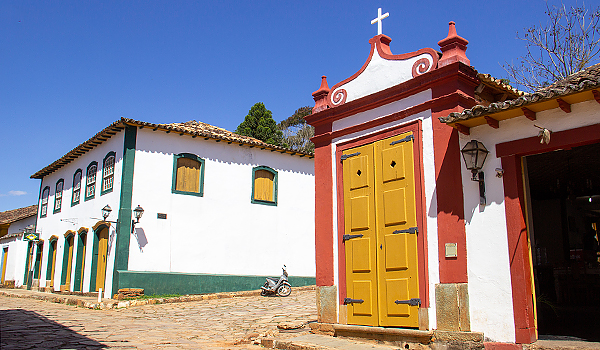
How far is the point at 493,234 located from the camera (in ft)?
20.8

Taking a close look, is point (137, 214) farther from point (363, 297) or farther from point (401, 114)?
point (401, 114)

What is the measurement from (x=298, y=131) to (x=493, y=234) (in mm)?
35805

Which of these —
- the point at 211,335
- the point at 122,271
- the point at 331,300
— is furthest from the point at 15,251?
the point at 331,300

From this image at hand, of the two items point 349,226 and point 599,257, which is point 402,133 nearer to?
point 349,226

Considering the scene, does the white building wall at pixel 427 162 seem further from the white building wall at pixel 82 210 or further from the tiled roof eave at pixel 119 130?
the white building wall at pixel 82 210

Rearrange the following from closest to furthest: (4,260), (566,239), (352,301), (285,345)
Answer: (285,345) → (352,301) → (566,239) → (4,260)

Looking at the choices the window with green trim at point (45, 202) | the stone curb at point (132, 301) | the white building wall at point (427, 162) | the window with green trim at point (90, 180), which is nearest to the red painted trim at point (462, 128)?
the white building wall at point (427, 162)

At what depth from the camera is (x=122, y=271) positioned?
1477 centimetres

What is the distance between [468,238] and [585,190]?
636 cm

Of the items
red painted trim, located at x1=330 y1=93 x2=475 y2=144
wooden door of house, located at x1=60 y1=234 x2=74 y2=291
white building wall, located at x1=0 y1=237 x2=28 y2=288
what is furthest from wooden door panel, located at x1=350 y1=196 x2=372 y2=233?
white building wall, located at x1=0 y1=237 x2=28 y2=288

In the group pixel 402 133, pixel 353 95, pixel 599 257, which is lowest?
pixel 599 257

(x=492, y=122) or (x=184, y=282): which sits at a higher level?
(x=492, y=122)

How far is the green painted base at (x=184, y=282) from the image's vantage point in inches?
587

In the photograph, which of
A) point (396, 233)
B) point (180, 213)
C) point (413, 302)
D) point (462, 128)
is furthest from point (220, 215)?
point (462, 128)
